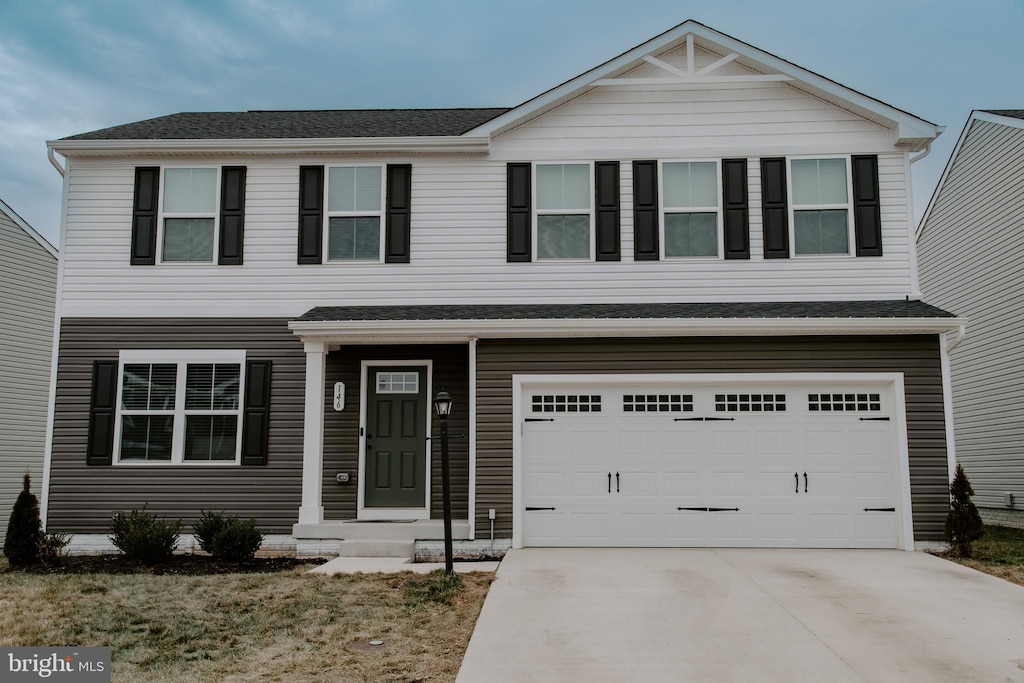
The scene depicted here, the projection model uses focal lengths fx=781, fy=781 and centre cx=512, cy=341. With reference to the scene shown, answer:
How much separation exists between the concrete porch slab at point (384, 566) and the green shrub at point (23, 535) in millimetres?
3526

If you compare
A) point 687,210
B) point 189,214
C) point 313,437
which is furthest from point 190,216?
point 687,210

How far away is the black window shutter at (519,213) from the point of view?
1093 cm

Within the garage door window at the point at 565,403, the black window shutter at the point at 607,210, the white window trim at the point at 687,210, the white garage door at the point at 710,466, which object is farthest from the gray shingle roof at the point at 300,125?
the white garage door at the point at 710,466

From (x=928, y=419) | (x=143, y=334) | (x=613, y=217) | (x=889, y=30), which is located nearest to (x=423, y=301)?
(x=613, y=217)

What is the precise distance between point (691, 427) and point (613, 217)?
10.2 feet

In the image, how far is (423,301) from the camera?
1087 cm

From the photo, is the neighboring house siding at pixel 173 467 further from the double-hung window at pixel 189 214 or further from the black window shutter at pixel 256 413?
the double-hung window at pixel 189 214

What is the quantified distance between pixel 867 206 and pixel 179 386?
32.1 ft

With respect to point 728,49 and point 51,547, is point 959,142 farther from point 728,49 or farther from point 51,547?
point 51,547

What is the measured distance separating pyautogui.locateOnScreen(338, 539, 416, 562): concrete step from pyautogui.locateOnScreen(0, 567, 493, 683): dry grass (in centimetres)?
116

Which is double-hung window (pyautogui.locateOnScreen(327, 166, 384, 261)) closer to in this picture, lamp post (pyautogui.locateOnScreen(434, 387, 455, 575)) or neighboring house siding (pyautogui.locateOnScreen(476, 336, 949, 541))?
neighboring house siding (pyautogui.locateOnScreen(476, 336, 949, 541))

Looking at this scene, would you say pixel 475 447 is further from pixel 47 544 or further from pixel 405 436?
pixel 47 544

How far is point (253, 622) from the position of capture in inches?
260

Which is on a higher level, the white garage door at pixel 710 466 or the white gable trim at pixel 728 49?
the white gable trim at pixel 728 49
